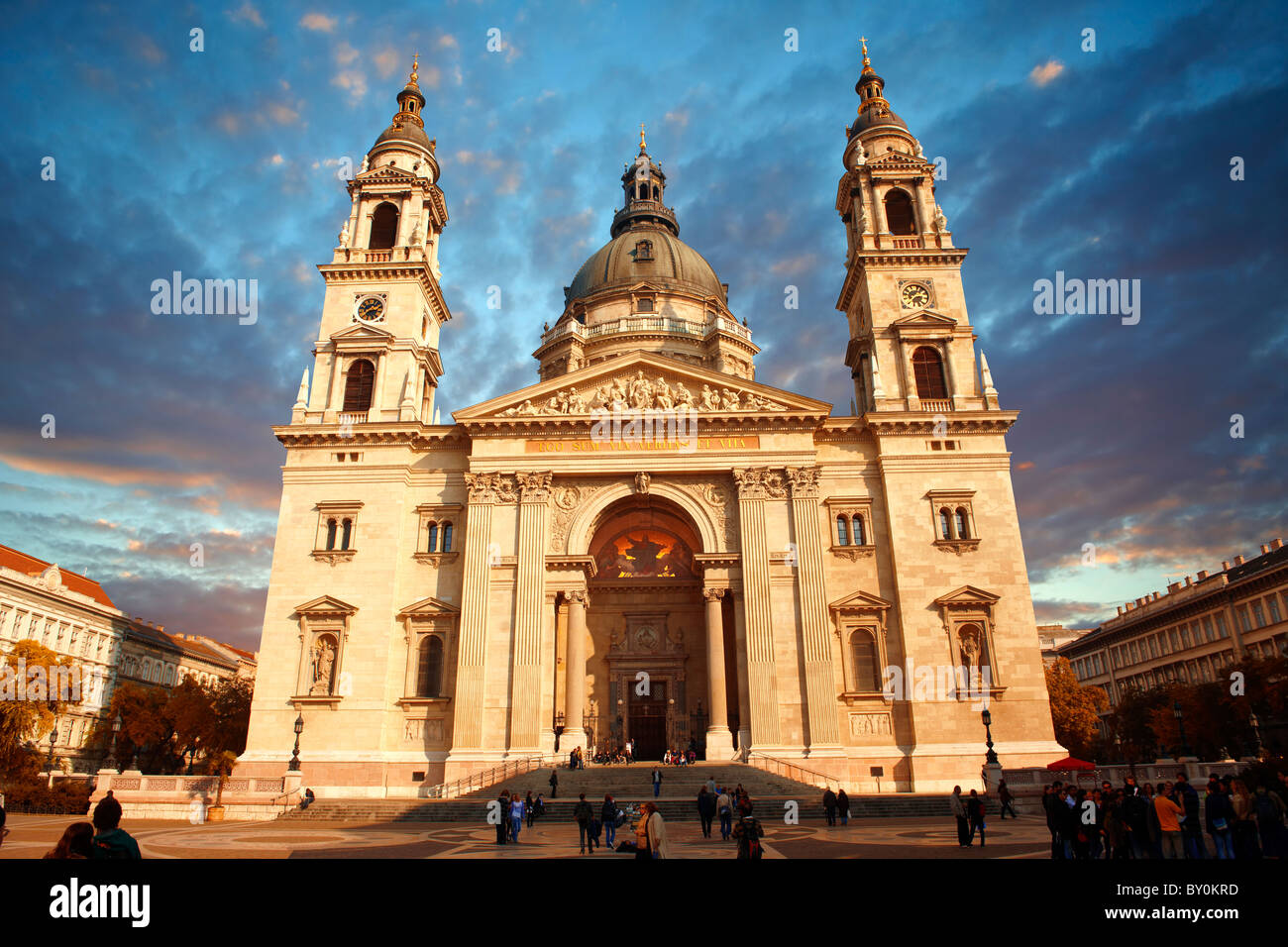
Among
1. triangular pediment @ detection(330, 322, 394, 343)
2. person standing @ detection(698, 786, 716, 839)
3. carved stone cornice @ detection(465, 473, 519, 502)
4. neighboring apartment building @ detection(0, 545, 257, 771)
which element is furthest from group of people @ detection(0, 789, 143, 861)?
neighboring apartment building @ detection(0, 545, 257, 771)

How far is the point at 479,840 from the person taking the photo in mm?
21531

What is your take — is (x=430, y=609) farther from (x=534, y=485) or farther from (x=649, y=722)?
(x=649, y=722)

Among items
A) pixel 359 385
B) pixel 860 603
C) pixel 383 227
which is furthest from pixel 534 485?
pixel 383 227

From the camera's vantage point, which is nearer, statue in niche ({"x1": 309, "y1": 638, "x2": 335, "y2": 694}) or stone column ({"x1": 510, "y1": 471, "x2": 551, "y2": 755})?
stone column ({"x1": 510, "y1": 471, "x2": 551, "y2": 755})

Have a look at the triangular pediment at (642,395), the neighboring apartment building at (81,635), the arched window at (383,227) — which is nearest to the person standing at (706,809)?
the triangular pediment at (642,395)

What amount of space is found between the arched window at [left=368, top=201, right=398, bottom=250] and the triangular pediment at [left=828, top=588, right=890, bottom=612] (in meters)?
31.9

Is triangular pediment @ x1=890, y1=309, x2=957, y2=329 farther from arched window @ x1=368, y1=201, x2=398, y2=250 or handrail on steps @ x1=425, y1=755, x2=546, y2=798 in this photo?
arched window @ x1=368, y1=201, x2=398, y2=250

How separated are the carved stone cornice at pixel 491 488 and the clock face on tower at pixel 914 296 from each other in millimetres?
23311

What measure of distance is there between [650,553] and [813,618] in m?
11.5

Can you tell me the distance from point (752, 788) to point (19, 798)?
2976cm

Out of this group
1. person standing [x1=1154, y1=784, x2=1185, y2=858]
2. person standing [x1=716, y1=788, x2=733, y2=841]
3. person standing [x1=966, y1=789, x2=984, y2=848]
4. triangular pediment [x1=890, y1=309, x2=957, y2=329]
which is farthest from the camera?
triangular pediment [x1=890, y1=309, x2=957, y2=329]

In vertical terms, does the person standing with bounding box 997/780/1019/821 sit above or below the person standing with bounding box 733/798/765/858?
below

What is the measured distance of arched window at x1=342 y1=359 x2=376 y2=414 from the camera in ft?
139
